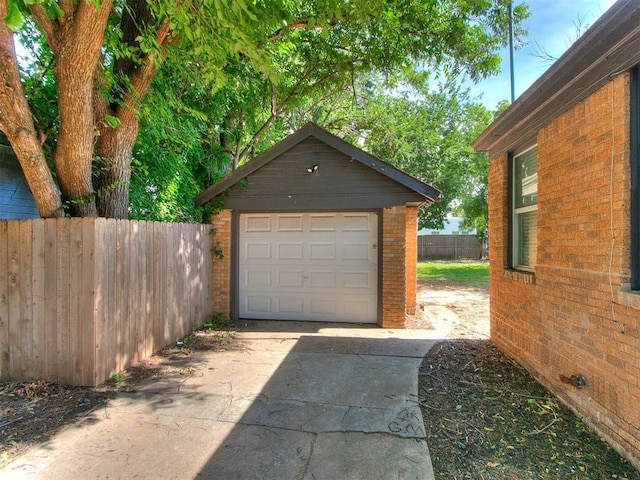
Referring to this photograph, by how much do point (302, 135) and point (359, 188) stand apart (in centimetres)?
153

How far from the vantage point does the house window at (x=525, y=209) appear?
471cm

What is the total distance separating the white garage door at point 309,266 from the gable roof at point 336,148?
874 millimetres

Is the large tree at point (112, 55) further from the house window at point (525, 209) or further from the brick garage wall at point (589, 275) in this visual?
the brick garage wall at point (589, 275)

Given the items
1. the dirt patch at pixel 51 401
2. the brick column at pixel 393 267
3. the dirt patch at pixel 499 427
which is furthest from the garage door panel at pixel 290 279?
the dirt patch at pixel 499 427

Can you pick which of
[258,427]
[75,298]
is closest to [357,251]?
[258,427]

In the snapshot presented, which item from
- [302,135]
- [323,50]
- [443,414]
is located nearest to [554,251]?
[443,414]

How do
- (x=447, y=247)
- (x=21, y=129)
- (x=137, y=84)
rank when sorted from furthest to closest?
1. (x=447, y=247)
2. (x=137, y=84)
3. (x=21, y=129)

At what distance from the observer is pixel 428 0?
262 inches

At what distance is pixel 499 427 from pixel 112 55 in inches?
274

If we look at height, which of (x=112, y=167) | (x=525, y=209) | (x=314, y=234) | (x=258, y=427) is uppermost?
(x=112, y=167)

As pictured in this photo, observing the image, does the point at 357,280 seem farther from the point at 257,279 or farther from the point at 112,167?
the point at 112,167

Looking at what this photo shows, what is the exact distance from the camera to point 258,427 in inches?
131

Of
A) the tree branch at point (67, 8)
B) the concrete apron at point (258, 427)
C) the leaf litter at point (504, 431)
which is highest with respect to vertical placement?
the tree branch at point (67, 8)

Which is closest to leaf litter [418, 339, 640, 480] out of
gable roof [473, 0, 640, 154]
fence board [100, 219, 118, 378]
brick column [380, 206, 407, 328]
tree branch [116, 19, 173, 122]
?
brick column [380, 206, 407, 328]
